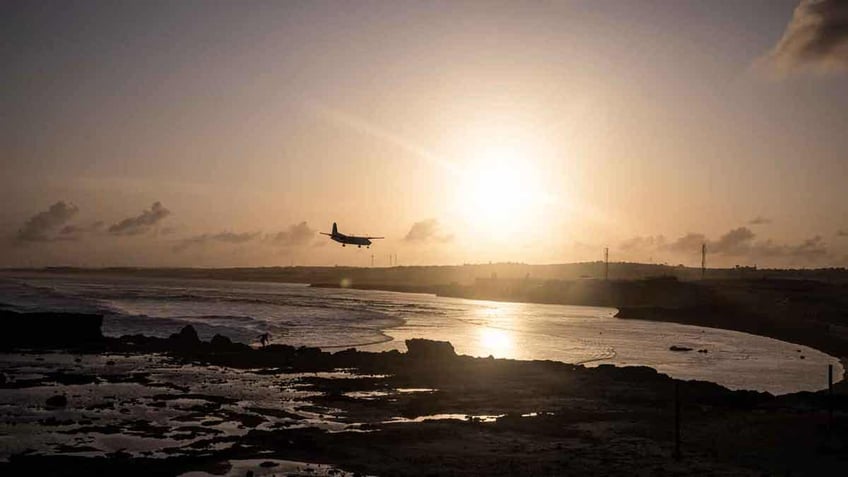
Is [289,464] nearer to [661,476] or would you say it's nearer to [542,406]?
[661,476]

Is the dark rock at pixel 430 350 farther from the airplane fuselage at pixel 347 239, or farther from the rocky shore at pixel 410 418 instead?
the airplane fuselage at pixel 347 239

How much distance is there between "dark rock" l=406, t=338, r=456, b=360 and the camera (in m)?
→ 47.3

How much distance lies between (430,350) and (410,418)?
1726 centimetres

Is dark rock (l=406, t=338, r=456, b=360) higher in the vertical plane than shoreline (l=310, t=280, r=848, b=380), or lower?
lower

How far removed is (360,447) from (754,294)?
386 ft

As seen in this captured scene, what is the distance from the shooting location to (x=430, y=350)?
47.8 meters

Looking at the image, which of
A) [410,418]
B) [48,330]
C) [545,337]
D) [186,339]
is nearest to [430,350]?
[410,418]

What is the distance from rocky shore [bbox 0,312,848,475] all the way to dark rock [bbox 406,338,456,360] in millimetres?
159

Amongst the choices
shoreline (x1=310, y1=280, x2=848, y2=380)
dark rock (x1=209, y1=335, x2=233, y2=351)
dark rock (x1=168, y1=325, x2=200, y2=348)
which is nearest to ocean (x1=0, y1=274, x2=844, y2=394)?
shoreline (x1=310, y1=280, x2=848, y2=380)

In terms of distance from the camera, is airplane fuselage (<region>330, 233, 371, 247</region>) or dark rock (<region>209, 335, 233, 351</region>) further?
airplane fuselage (<region>330, 233, 371, 247</region>)

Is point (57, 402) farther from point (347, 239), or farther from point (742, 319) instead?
point (742, 319)

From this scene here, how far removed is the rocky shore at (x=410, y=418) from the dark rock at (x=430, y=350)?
0.52 feet

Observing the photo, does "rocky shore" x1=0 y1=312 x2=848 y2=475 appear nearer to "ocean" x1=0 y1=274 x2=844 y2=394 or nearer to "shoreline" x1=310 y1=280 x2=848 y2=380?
"ocean" x1=0 y1=274 x2=844 y2=394

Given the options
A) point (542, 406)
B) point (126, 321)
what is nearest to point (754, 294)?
point (126, 321)
